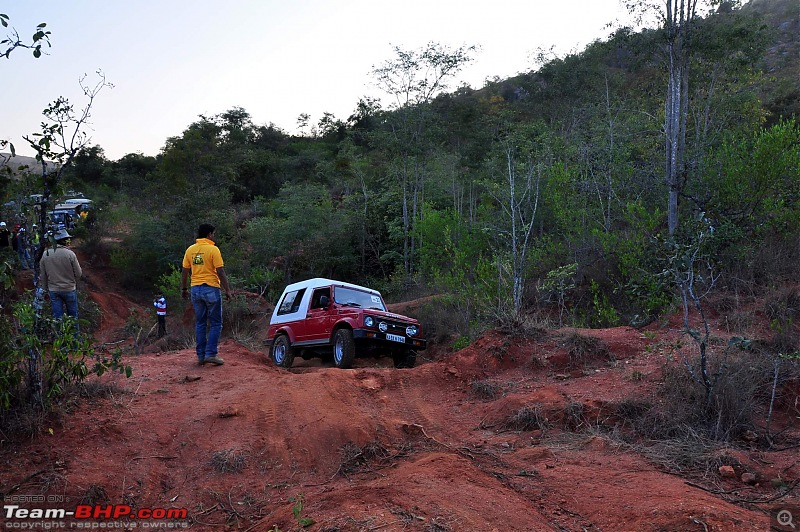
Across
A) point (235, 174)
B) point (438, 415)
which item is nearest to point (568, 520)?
point (438, 415)

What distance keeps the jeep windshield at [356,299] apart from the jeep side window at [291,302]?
1014 mm

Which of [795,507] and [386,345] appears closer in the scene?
[795,507]

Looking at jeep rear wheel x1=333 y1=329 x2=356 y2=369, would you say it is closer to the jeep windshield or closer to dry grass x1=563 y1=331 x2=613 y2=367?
the jeep windshield

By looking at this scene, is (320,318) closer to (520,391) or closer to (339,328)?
(339,328)

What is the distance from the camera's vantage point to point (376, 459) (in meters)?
5.47

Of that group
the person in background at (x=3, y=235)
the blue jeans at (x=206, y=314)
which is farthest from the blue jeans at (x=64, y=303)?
the person in background at (x=3, y=235)

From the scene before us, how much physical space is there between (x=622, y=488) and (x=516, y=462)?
104 centimetres

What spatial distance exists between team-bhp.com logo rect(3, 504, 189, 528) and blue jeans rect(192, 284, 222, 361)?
3.81 meters

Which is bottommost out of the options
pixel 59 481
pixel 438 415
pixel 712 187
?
pixel 438 415

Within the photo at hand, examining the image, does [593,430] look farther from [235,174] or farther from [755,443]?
[235,174]

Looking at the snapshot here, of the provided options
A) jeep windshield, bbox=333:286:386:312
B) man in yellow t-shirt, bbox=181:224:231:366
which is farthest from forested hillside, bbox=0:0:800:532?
jeep windshield, bbox=333:286:386:312

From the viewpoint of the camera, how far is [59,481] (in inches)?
177

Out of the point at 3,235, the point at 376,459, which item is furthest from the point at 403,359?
the point at 3,235

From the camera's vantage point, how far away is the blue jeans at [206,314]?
8219 millimetres
